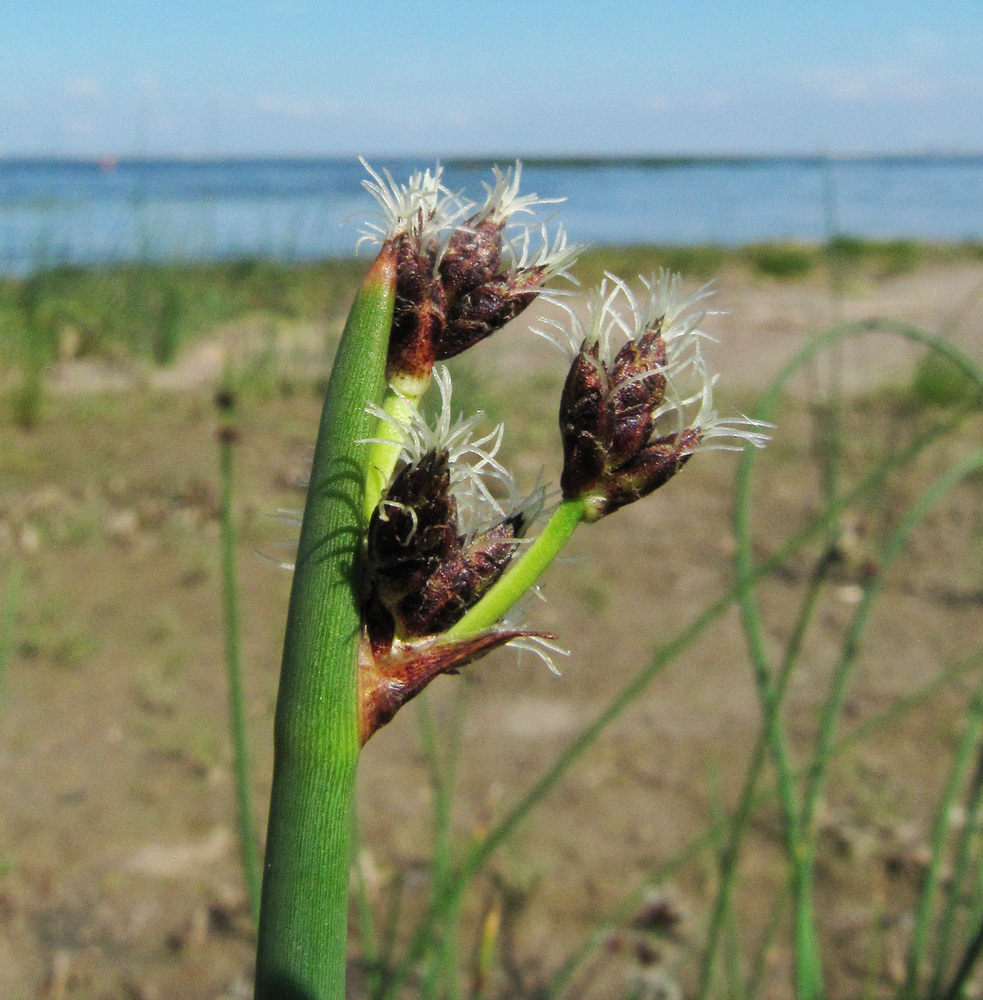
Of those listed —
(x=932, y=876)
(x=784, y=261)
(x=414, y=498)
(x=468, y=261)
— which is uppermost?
(x=784, y=261)

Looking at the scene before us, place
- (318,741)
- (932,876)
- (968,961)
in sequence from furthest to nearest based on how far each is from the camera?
(932,876) → (968,961) → (318,741)

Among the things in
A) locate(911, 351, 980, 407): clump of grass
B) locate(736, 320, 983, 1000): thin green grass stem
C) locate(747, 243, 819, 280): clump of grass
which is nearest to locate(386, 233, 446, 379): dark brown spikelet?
locate(736, 320, 983, 1000): thin green grass stem

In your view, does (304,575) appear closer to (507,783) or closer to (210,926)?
(210,926)

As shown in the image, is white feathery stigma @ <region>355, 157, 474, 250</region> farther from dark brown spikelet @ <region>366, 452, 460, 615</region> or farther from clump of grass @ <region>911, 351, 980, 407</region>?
clump of grass @ <region>911, 351, 980, 407</region>

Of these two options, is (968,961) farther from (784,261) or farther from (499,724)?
(784,261)

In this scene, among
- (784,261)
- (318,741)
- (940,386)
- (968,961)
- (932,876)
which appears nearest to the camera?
(318,741)

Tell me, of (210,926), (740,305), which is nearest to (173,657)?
(210,926)

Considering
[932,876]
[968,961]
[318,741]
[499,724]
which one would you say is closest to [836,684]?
[932,876]
